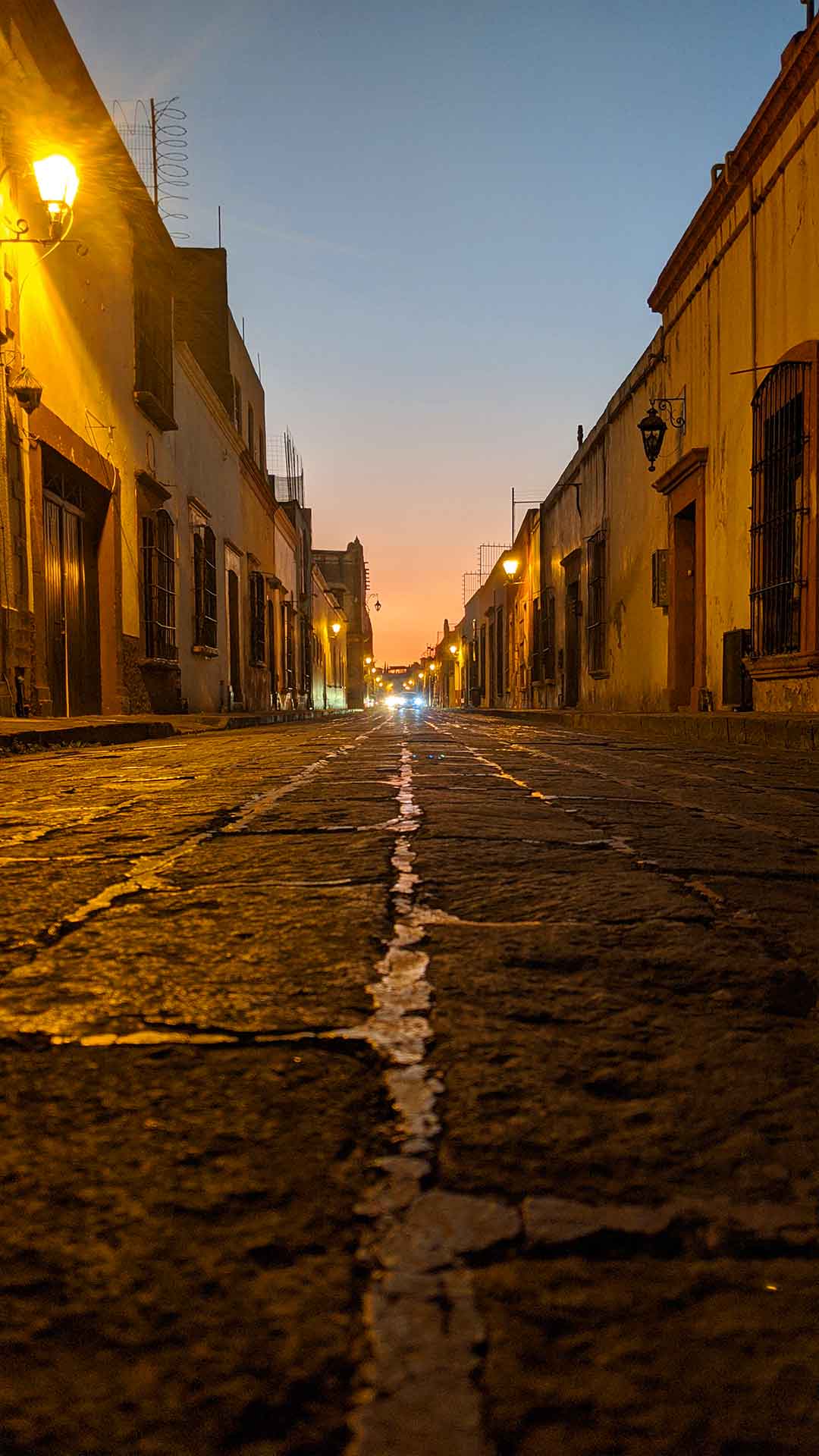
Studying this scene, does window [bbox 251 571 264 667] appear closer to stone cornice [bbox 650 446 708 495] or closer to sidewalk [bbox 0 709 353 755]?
sidewalk [bbox 0 709 353 755]

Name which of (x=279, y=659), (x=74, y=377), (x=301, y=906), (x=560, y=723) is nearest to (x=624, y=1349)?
(x=301, y=906)

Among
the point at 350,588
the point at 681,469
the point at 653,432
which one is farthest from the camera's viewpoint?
the point at 350,588

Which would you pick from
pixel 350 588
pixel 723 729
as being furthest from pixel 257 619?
pixel 350 588

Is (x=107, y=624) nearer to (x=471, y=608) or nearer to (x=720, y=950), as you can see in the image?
(x=720, y=950)

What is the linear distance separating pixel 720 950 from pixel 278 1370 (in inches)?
39.6

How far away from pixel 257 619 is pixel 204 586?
594 cm

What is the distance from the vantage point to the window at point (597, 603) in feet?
53.5

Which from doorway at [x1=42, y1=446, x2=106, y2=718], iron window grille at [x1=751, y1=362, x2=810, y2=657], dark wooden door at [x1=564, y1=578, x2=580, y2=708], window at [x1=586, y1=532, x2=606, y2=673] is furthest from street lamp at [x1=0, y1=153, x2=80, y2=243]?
dark wooden door at [x1=564, y1=578, x2=580, y2=708]

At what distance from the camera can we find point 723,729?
8.02 m

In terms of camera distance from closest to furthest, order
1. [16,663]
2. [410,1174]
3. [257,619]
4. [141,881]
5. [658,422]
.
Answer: [410,1174]
[141,881]
[16,663]
[658,422]
[257,619]

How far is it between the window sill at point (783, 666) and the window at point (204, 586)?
887 centimetres

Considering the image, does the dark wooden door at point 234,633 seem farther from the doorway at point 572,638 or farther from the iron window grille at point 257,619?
the doorway at point 572,638

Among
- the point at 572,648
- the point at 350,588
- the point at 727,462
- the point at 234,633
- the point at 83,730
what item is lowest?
the point at 83,730

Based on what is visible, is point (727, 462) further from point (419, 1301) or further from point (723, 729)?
point (419, 1301)
